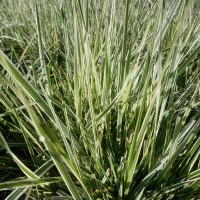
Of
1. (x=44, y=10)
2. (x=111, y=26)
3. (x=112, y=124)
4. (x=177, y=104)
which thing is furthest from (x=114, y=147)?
(x=44, y=10)

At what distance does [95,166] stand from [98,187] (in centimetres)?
5

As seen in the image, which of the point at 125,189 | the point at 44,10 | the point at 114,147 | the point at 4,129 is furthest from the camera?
the point at 44,10

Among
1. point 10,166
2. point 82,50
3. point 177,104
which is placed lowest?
point 10,166

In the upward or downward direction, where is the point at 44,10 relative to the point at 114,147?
upward

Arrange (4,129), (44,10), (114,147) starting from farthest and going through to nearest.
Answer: (44,10) → (4,129) → (114,147)

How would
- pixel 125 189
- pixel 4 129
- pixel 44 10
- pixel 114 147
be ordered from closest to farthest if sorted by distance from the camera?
pixel 125 189
pixel 114 147
pixel 4 129
pixel 44 10

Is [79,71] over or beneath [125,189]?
over

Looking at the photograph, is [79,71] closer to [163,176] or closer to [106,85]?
[106,85]

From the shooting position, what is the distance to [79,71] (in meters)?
0.72

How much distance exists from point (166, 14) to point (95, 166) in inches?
15.2

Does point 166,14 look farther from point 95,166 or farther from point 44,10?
point 44,10

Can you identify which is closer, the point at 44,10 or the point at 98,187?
the point at 98,187

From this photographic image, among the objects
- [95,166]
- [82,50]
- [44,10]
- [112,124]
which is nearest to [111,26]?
[82,50]

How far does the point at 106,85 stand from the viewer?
2.30 feet
